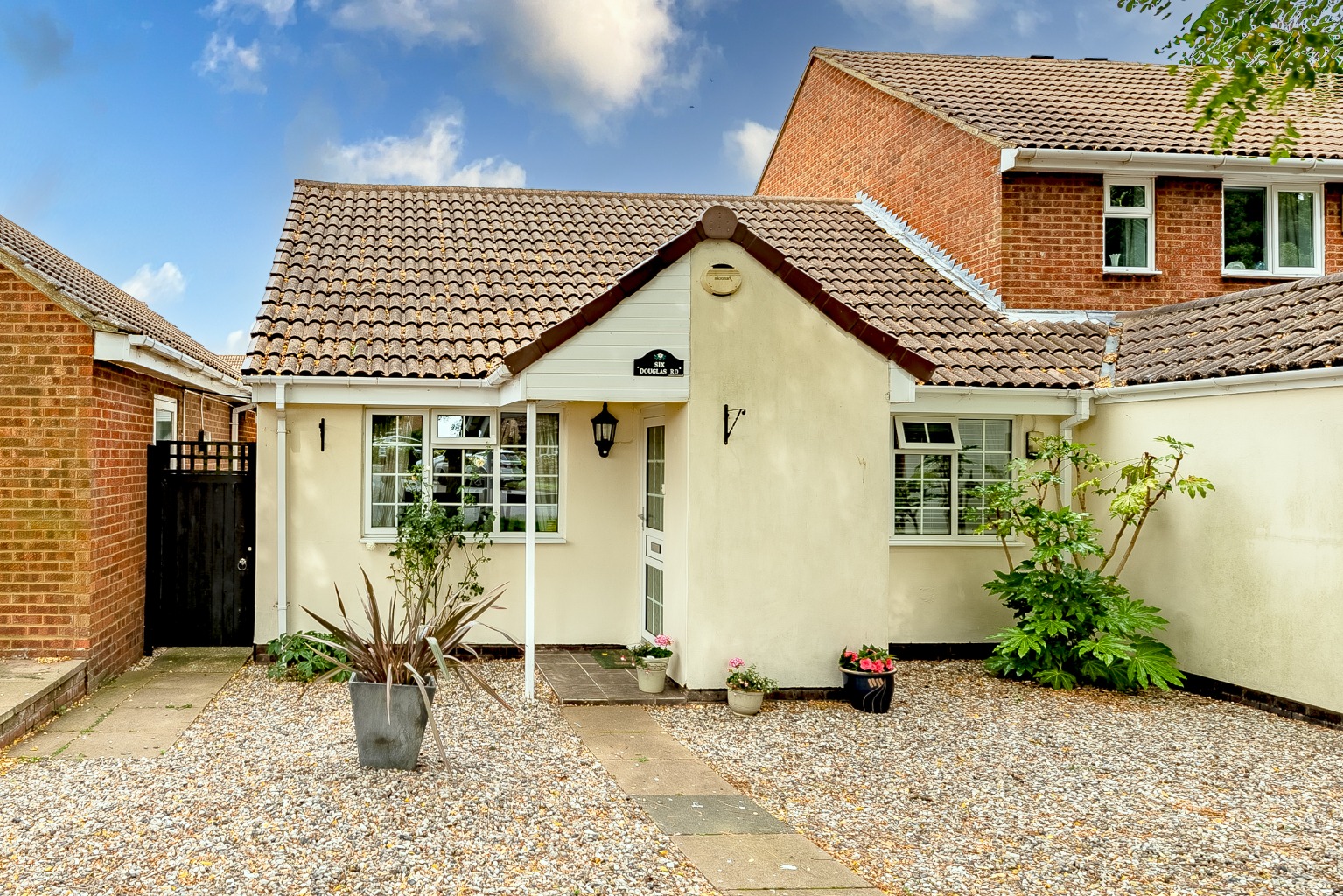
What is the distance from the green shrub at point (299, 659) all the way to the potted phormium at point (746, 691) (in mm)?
3571

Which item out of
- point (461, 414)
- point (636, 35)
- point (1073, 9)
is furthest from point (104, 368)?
point (1073, 9)

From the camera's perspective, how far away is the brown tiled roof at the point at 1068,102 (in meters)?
12.4

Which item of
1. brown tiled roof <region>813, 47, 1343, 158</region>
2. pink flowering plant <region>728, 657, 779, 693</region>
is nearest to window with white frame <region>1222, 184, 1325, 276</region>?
Answer: brown tiled roof <region>813, 47, 1343, 158</region>

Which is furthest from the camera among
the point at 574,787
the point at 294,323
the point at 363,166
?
the point at 363,166

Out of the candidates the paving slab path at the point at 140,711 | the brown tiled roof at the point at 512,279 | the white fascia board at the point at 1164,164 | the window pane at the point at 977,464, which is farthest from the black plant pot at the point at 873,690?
the white fascia board at the point at 1164,164

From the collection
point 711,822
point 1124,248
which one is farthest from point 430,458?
point 1124,248

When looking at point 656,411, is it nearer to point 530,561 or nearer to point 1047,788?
point 530,561

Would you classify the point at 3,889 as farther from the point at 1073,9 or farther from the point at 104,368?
the point at 1073,9

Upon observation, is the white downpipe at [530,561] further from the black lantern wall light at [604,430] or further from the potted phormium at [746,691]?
the potted phormium at [746,691]

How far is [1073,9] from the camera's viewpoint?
1739 cm

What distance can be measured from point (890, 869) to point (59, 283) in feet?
26.4

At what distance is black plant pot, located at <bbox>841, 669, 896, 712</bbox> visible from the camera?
8438 millimetres

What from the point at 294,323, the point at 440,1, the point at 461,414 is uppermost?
the point at 440,1

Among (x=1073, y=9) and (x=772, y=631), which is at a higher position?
(x=1073, y=9)
